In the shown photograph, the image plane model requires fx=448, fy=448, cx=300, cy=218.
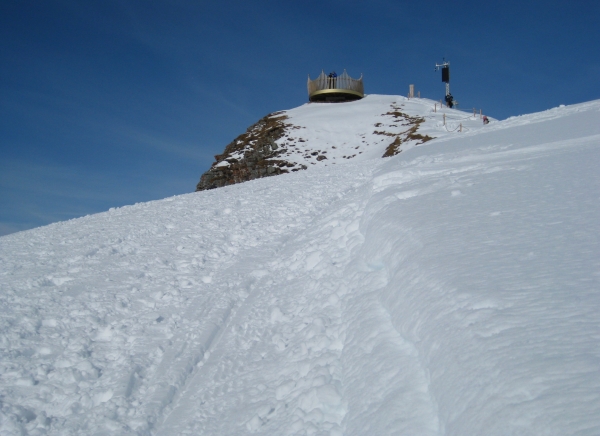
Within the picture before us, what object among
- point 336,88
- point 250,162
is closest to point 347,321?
point 250,162

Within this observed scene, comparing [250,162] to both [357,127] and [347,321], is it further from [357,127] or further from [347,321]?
[347,321]

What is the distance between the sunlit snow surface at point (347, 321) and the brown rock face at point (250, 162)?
25.6 metres

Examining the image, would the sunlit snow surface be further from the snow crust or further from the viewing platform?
the viewing platform

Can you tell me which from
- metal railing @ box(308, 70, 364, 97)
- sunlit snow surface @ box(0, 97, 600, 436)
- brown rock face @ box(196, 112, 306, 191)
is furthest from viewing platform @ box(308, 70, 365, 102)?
sunlit snow surface @ box(0, 97, 600, 436)

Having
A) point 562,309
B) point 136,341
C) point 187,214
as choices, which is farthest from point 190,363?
point 187,214

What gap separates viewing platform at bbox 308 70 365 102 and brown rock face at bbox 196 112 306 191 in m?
8.47

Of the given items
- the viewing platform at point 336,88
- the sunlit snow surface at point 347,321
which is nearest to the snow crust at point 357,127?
the viewing platform at point 336,88

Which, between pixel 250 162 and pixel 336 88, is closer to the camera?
pixel 250 162

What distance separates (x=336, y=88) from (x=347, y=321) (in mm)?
44371

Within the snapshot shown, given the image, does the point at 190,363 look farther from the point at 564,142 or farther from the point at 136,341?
the point at 564,142

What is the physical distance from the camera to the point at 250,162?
35.7 meters

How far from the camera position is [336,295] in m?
5.00

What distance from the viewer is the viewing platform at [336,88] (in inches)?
1821

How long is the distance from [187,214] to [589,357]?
9.43 meters
